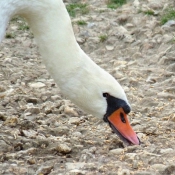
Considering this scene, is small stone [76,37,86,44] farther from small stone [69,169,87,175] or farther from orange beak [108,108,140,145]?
small stone [69,169,87,175]

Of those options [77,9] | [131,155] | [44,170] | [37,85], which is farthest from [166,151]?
[77,9]

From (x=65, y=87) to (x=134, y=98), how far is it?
1.82 m

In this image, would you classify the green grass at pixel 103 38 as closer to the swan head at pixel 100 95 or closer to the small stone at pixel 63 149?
the swan head at pixel 100 95

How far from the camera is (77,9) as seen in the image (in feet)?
35.1

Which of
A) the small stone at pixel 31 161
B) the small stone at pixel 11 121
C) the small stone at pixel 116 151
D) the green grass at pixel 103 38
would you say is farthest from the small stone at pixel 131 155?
the green grass at pixel 103 38

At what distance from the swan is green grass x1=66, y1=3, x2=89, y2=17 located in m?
4.65

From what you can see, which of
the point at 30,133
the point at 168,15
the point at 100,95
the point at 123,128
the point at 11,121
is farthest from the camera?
the point at 168,15

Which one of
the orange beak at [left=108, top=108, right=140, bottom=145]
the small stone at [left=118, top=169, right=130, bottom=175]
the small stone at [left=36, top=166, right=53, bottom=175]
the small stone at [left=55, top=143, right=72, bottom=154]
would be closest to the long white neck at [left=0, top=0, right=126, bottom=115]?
the orange beak at [left=108, top=108, right=140, bottom=145]

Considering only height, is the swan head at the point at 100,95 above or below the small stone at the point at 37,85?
above

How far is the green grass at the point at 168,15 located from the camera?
9.73 metres

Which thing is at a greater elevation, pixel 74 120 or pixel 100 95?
pixel 100 95

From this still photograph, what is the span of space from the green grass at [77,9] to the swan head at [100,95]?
4613mm

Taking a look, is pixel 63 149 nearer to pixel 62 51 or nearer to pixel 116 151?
pixel 116 151

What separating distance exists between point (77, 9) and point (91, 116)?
3.88m
